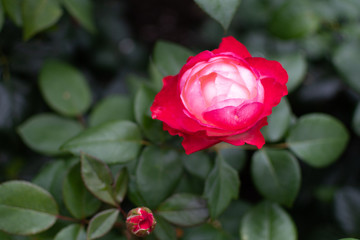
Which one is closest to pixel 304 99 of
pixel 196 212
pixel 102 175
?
pixel 196 212

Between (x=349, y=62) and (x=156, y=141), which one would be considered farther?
(x=349, y=62)

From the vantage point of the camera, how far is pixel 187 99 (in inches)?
22.0

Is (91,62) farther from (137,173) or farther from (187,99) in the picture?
(187,99)

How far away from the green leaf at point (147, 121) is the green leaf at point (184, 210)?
0.14 metres

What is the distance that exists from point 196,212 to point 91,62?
868 mm

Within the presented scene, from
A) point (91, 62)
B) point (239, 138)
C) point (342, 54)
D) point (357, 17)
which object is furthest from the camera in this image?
point (91, 62)

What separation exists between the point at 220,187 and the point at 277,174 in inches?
6.5

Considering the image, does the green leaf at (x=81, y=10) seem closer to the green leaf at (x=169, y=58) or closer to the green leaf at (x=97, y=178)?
the green leaf at (x=169, y=58)

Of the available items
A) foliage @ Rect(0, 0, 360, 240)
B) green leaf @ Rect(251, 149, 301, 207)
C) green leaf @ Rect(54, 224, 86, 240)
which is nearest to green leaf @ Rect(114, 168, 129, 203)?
→ foliage @ Rect(0, 0, 360, 240)

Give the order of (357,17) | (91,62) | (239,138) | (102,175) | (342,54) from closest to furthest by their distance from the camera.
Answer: (239,138) → (102,175) → (342,54) → (357,17) → (91,62)

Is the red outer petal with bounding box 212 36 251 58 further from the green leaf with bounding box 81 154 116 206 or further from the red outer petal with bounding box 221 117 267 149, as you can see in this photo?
the green leaf with bounding box 81 154 116 206

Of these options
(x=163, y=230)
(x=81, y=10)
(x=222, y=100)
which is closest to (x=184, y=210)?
(x=163, y=230)

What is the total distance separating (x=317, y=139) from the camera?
0.83 m

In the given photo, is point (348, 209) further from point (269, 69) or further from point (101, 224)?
point (101, 224)
